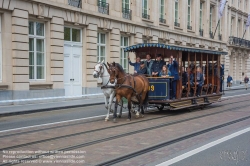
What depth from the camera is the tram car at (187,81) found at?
14914mm

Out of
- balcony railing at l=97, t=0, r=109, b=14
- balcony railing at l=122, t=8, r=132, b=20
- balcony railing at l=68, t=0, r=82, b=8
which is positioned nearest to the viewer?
balcony railing at l=68, t=0, r=82, b=8

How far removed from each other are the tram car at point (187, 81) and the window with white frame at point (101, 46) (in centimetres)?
1022

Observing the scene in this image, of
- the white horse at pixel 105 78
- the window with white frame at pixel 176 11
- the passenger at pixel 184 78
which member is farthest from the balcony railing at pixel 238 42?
the white horse at pixel 105 78

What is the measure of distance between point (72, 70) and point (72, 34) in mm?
2385

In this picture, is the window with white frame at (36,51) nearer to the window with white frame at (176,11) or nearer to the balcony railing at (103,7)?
the balcony railing at (103,7)

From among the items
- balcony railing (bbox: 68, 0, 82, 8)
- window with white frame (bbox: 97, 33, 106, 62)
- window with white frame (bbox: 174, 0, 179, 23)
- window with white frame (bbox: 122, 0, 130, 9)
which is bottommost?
window with white frame (bbox: 97, 33, 106, 62)

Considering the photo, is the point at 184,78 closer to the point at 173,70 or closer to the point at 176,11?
the point at 173,70

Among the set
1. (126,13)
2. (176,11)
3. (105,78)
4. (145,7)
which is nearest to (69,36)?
(126,13)

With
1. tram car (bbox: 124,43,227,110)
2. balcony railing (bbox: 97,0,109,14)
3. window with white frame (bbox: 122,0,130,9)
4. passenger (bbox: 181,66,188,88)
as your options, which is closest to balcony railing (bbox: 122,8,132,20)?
window with white frame (bbox: 122,0,130,9)

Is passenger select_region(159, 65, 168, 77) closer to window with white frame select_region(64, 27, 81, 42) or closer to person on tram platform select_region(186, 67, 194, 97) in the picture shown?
person on tram platform select_region(186, 67, 194, 97)

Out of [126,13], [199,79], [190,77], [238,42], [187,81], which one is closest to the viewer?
[187,81]

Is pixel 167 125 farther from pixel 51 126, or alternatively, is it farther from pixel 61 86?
pixel 61 86

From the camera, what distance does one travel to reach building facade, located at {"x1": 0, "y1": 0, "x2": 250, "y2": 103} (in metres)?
19.8

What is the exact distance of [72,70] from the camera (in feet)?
81.6
